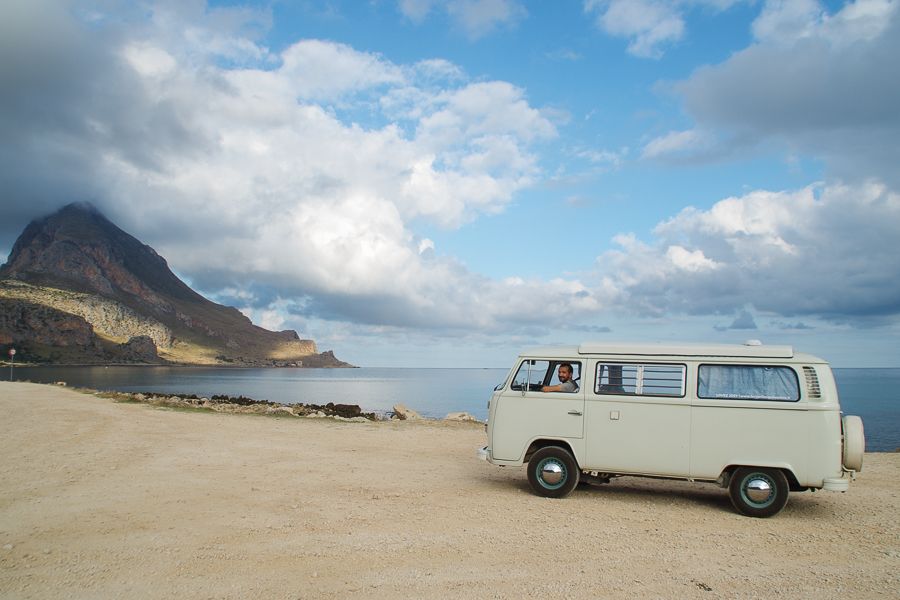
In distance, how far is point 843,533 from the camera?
29.8 feet

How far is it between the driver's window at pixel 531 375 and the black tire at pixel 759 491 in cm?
367

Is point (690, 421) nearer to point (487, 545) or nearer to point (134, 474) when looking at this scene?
point (487, 545)

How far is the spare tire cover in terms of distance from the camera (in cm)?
952

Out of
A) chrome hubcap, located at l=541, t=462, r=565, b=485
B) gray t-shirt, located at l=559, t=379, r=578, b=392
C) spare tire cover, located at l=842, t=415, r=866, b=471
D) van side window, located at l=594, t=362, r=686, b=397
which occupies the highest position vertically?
van side window, located at l=594, t=362, r=686, b=397

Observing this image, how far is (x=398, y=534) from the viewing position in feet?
27.9

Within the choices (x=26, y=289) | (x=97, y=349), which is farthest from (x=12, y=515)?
(x=26, y=289)

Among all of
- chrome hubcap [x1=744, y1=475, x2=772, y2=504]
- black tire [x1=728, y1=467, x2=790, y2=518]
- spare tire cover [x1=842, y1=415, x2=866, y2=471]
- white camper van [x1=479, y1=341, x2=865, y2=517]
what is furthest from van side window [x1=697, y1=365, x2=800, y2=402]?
chrome hubcap [x1=744, y1=475, x2=772, y2=504]

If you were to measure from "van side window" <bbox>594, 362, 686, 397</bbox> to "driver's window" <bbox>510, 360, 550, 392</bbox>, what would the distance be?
103cm

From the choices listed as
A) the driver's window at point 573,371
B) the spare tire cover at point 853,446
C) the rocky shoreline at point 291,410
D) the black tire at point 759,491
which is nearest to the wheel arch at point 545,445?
the driver's window at point 573,371

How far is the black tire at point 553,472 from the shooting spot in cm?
1088

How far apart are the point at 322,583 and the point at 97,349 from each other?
8520 inches

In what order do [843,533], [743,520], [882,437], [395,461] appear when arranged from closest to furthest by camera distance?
1. [843,533]
2. [743,520]
3. [395,461]
4. [882,437]

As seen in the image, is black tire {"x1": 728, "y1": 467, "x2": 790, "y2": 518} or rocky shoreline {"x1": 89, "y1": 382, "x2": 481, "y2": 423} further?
rocky shoreline {"x1": 89, "y1": 382, "x2": 481, "y2": 423}

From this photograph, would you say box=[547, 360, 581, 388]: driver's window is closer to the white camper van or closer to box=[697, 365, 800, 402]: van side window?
the white camper van
